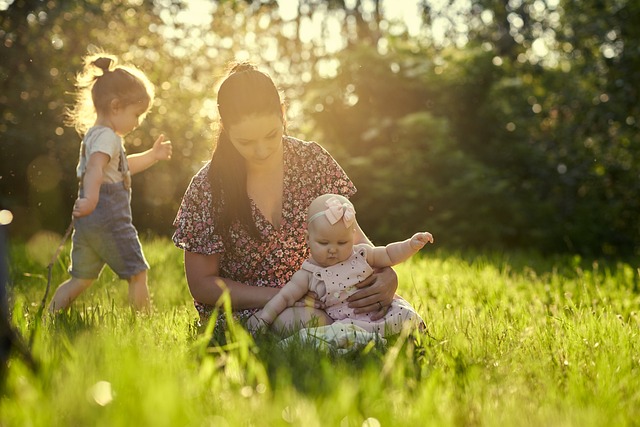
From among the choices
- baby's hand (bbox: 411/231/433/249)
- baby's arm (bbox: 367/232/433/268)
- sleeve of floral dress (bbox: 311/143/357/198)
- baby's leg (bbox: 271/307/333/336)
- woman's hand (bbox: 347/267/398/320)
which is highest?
sleeve of floral dress (bbox: 311/143/357/198)

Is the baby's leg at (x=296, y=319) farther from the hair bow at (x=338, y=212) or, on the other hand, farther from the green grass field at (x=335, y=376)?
the hair bow at (x=338, y=212)

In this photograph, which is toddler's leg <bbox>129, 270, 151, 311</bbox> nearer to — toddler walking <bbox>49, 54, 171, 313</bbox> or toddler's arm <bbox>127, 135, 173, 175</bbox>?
toddler walking <bbox>49, 54, 171, 313</bbox>

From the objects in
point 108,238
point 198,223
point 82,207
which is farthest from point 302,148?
point 108,238

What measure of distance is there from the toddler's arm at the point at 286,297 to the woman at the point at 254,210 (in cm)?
4

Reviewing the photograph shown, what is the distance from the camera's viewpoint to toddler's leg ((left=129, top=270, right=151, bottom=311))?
14.5 feet

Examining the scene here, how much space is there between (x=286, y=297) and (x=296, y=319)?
0.37 ft

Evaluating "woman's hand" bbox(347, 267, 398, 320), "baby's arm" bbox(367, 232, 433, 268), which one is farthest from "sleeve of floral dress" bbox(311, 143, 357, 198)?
"woman's hand" bbox(347, 267, 398, 320)

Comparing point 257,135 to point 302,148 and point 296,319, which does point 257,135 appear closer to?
point 302,148

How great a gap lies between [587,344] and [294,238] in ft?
4.99

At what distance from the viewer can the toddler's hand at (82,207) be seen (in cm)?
355

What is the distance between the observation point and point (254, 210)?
11.6ft

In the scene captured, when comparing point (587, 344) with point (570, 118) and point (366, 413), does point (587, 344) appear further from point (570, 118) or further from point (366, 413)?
point (570, 118)

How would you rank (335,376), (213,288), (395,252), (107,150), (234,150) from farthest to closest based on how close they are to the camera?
(107,150) < (234,150) < (213,288) < (395,252) < (335,376)

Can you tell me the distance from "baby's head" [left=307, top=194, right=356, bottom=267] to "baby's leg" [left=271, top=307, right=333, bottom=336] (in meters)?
0.23
